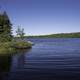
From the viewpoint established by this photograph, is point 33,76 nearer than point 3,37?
Yes

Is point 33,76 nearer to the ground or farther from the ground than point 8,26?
nearer to the ground

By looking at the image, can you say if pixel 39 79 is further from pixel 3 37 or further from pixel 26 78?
pixel 3 37

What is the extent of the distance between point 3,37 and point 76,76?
6917 centimetres

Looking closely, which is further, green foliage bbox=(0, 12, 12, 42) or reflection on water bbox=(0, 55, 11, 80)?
green foliage bbox=(0, 12, 12, 42)

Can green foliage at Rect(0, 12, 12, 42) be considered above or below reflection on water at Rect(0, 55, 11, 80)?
above

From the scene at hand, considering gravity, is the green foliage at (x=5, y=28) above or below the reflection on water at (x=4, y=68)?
above

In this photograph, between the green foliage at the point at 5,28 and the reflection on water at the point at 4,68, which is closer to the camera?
the reflection on water at the point at 4,68

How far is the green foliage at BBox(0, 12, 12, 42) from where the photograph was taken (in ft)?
320

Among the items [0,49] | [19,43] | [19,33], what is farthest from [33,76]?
[19,33]

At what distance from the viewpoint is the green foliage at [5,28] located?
97588 mm

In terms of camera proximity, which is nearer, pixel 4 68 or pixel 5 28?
pixel 4 68

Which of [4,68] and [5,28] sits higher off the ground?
[5,28]

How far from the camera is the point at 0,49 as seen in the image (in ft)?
242

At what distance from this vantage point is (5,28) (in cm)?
10181
